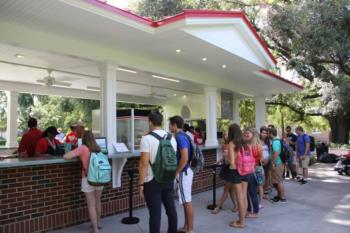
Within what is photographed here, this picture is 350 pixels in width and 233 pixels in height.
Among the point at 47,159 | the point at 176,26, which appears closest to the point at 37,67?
the point at 47,159

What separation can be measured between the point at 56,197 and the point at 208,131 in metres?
5.09

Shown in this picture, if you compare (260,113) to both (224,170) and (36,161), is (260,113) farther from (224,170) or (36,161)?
(36,161)

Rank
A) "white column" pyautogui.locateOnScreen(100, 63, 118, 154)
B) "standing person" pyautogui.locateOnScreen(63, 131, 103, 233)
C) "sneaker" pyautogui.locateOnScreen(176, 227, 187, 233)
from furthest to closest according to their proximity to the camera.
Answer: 1. "white column" pyautogui.locateOnScreen(100, 63, 118, 154)
2. "sneaker" pyautogui.locateOnScreen(176, 227, 187, 233)
3. "standing person" pyautogui.locateOnScreen(63, 131, 103, 233)

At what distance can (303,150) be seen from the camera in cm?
1037

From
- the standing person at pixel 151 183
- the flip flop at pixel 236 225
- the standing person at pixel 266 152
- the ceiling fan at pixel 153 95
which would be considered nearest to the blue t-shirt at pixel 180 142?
the standing person at pixel 151 183

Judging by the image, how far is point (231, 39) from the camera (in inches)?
278

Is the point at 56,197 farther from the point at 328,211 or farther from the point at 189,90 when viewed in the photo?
the point at 189,90

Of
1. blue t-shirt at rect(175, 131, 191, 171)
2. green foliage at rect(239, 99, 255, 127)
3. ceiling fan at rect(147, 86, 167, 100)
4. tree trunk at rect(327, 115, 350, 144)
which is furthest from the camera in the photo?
green foliage at rect(239, 99, 255, 127)

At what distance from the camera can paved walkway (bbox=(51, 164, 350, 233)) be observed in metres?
5.48

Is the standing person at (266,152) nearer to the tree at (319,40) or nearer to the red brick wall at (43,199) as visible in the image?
the red brick wall at (43,199)

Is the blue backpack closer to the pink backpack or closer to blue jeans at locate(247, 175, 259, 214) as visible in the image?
the pink backpack

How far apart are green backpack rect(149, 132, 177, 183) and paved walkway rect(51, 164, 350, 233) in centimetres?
166

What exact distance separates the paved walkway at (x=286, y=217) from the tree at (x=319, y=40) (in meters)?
6.84

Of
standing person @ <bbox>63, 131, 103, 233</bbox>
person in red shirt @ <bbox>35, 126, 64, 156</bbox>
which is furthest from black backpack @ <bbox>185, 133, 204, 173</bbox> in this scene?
person in red shirt @ <bbox>35, 126, 64, 156</bbox>
